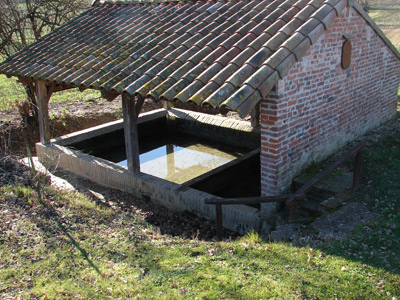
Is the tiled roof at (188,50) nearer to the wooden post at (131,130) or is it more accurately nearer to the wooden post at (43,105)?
the wooden post at (43,105)

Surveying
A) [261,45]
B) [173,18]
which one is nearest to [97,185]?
[173,18]

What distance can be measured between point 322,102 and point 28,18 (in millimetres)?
10773

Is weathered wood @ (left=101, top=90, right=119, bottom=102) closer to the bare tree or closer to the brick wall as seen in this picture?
the brick wall

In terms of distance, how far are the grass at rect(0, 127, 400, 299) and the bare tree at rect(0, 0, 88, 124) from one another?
817 centimetres

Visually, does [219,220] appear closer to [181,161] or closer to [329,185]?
[329,185]

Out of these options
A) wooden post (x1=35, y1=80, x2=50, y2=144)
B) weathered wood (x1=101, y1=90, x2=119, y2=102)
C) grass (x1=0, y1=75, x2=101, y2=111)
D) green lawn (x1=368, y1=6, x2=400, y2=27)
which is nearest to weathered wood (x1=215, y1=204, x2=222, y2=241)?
weathered wood (x1=101, y1=90, x2=119, y2=102)

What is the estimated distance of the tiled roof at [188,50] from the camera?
5398mm

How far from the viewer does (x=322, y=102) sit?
22.4 feet

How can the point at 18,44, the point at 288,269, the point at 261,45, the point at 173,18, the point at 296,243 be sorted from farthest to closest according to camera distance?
the point at 18,44 → the point at 173,18 → the point at 261,45 → the point at 296,243 → the point at 288,269

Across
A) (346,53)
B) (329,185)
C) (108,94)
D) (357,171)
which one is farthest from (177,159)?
(357,171)

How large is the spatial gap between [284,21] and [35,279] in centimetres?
520

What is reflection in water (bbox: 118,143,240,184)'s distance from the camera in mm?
9953

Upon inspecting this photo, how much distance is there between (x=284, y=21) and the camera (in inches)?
247

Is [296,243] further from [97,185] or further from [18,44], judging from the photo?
[18,44]
